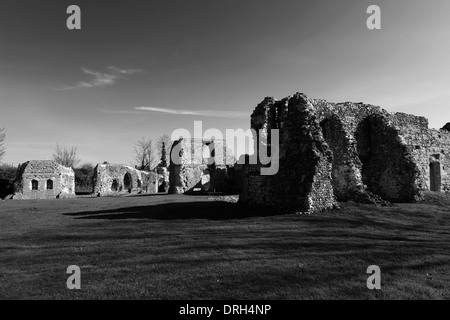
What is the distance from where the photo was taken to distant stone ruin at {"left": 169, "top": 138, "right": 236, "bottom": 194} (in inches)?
1296

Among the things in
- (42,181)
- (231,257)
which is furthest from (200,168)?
(231,257)

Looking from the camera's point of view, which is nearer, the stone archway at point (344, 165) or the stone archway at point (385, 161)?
the stone archway at point (344, 165)

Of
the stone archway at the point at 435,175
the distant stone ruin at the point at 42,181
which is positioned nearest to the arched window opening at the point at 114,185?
the distant stone ruin at the point at 42,181

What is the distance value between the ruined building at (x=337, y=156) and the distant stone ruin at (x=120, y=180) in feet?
75.3

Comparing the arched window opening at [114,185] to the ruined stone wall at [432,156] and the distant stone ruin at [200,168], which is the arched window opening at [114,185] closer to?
the distant stone ruin at [200,168]

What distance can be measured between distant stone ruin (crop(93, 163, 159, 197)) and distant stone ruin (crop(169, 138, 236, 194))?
6244 millimetres

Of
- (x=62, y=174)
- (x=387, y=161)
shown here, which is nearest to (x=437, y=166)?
(x=387, y=161)

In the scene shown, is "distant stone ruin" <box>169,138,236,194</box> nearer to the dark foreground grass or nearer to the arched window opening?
the arched window opening

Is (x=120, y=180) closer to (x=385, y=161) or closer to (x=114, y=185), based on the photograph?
(x=114, y=185)

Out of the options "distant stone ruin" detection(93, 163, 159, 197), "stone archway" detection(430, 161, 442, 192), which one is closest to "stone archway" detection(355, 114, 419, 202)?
"stone archway" detection(430, 161, 442, 192)

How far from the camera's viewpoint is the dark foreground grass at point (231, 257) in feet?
16.4

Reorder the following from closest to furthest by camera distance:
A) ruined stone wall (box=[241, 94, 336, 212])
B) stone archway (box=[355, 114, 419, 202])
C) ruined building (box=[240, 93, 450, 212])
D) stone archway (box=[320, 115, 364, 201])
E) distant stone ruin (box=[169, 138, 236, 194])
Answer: ruined stone wall (box=[241, 94, 336, 212]), ruined building (box=[240, 93, 450, 212]), stone archway (box=[320, 115, 364, 201]), stone archway (box=[355, 114, 419, 202]), distant stone ruin (box=[169, 138, 236, 194])

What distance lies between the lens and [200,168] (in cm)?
Result: 3494
